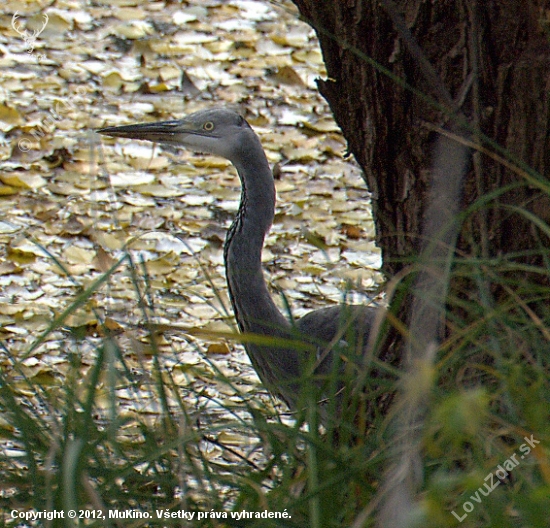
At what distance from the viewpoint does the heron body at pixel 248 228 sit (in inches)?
105

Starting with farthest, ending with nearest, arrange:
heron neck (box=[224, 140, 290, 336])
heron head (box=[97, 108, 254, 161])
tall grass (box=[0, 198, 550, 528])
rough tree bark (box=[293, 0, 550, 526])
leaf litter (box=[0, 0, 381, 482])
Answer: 1. leaf litter (box=[0, 0, 381, 482])
2. heron head (box=[97, 108, 254, 161])
3. heron neck (box=[224, 140, 290, 336])
4. rough tree bark (box=[293, 0, 550, 526])
5. tall grass (box=[0, 198, 550, 528])

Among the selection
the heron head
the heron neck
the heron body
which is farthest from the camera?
the heron head

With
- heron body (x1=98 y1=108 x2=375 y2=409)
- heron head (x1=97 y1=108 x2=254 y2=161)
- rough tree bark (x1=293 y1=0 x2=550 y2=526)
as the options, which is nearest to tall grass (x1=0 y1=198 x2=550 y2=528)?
rough tree bark (x1=293 y1=0 x2=550 y2=526)

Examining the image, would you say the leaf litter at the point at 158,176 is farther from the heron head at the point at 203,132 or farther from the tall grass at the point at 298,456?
the tall grass at the point at 298,456

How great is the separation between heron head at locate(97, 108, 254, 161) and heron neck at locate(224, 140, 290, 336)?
73 millimetres

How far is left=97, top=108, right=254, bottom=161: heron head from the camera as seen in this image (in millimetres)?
3021

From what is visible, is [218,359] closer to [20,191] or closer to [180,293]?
[180,293]

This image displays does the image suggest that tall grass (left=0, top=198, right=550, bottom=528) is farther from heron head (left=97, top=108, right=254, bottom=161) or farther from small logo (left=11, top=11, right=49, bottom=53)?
small logo (left=11, top=11, right=49, bottom=53)

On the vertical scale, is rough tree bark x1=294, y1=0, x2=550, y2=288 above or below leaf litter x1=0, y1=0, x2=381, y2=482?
below

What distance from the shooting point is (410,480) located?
1.35 metres

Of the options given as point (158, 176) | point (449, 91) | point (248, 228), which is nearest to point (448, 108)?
point (449, 91)

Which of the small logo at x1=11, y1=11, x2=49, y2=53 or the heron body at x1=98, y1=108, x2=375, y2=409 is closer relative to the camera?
the heron body at x1=98, y1=108, x2=375, y2=409

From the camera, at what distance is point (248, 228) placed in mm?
2883

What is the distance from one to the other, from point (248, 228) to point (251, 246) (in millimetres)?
53
